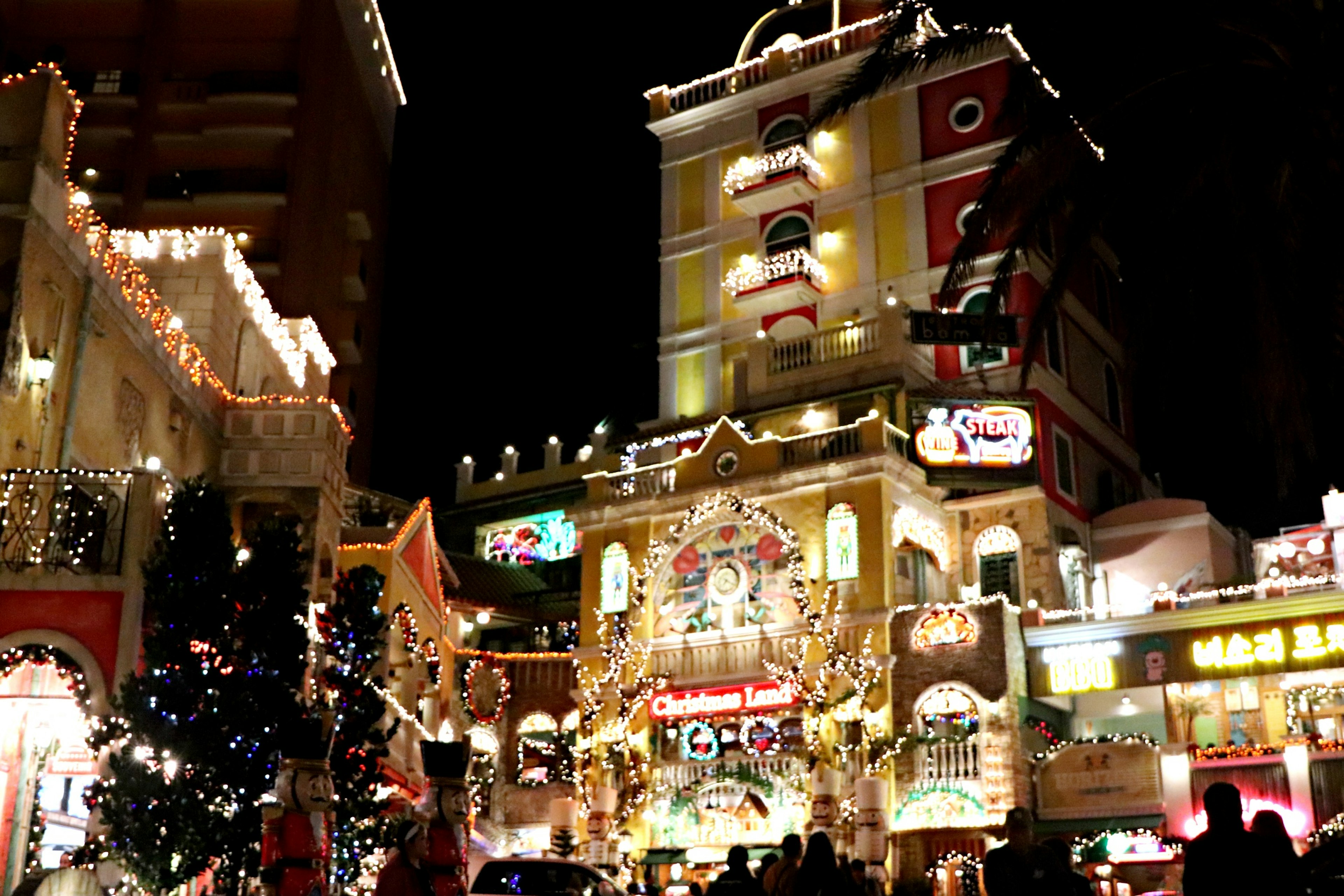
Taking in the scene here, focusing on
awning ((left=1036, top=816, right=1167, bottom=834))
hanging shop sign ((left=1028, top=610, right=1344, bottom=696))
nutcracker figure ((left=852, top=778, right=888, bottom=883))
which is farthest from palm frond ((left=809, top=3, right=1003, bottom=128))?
awning ((left=1036, top=816, right=1167, bottom=834))

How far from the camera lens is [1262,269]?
44.5 ft

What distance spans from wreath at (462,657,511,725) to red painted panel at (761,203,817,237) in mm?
13088

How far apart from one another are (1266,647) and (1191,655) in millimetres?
1318

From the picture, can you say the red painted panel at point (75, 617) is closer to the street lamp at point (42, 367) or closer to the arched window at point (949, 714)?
the street lamp at point (42, 367)

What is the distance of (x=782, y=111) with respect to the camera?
1491 inches

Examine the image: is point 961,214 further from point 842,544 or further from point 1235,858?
point 1235,858

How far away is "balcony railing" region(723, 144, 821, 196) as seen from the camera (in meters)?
36.4

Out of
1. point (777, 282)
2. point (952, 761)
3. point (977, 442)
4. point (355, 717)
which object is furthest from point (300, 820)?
point (777, 282)

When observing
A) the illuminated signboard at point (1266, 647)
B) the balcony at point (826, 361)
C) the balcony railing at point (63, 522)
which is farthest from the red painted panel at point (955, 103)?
the balcony railing at point (63, 522)

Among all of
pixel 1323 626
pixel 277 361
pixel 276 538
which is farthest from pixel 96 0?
pixel 1323 626

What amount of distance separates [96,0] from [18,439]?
28247mm

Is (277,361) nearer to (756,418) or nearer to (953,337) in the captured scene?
(756,418)

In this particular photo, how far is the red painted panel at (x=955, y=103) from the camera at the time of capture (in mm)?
34781

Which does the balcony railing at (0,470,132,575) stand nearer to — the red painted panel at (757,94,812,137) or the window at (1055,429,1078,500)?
the window at (1055,429,1078,500)
